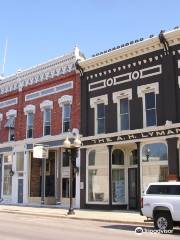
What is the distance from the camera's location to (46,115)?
33.1 metres

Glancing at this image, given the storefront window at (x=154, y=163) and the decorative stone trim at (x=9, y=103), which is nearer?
the storefront window at (x=154, y=163)

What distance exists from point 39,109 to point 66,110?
3.19 m

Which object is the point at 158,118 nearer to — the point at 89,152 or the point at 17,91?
the point at 89,152

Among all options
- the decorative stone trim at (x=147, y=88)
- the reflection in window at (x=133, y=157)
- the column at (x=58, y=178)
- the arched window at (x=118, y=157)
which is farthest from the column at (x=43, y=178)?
the decorative stone trim at (x=147, y=88)

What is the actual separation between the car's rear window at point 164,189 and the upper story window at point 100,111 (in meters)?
11.5

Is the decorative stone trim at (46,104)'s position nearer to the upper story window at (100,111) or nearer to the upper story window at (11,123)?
the upper story window at (11,123)

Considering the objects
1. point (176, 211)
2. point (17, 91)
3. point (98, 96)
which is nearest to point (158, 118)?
point (98, 96)

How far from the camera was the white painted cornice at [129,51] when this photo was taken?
24688 millimetres

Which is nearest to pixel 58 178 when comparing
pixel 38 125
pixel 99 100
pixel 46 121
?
pixel 46 121

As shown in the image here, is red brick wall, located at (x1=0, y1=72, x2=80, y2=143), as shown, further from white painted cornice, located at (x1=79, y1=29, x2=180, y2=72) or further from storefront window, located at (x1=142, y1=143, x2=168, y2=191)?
storefront window, located at (x1=142, y1=143, x2=168, y2=191)

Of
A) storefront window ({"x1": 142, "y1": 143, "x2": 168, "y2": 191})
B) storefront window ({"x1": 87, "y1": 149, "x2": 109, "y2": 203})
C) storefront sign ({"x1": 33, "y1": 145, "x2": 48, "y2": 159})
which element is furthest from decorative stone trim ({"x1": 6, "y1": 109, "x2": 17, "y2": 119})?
storefront window ({"x1": 142, "y1": 143, "x2": 168, "y2": 191})

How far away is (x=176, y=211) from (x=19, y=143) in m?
21.3

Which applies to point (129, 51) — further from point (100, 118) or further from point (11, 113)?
point (11, 113)

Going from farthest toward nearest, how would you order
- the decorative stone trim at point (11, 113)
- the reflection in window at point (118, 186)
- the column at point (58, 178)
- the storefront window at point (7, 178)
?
the decorative stone trim at point (11, 113) < the storefront window at point (7, 178) < the column at point (58, 178) < the reflection in window at point (118, 186)
